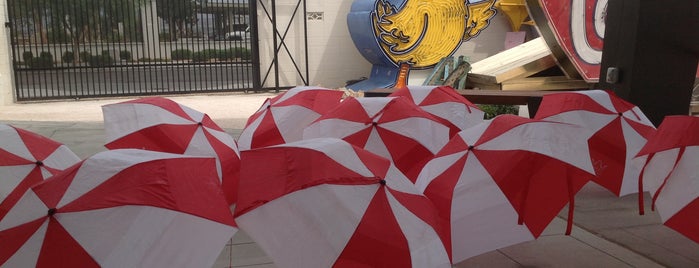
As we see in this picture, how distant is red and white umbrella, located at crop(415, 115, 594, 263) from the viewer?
11.1ft

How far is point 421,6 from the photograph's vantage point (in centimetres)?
1447

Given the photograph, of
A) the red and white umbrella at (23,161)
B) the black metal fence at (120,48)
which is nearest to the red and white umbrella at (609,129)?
the red and white umbrella at (23,161)

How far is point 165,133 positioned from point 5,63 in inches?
412

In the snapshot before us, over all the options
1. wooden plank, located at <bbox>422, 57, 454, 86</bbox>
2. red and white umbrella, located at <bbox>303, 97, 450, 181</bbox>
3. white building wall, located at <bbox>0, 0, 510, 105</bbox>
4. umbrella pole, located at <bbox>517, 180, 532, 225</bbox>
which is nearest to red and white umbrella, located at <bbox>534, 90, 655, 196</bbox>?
red and white umbrella, located at <bbox>303, 97, 450, 181</bbox>

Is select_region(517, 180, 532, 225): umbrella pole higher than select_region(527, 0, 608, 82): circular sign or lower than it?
lower

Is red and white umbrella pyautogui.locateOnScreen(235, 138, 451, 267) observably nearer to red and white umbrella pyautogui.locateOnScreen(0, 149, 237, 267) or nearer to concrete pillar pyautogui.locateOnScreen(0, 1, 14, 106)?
red and white umbrella pyautogui.locateOnScreen(0, 149, 237, 267)

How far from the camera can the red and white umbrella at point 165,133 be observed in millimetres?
4879

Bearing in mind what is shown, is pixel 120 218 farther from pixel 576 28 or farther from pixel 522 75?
pixel 522 75

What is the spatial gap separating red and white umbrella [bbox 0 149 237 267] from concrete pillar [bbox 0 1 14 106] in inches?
480

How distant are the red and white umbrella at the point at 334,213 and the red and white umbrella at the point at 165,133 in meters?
1.88

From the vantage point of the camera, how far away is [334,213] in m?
2.68

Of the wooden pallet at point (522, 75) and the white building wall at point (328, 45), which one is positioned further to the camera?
the white building wall at point (328, 45)

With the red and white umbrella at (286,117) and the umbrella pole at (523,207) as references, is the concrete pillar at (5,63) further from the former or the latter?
the umbrella pole at (523,207)

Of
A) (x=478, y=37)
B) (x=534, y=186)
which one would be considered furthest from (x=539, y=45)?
(x=534, y=186)
